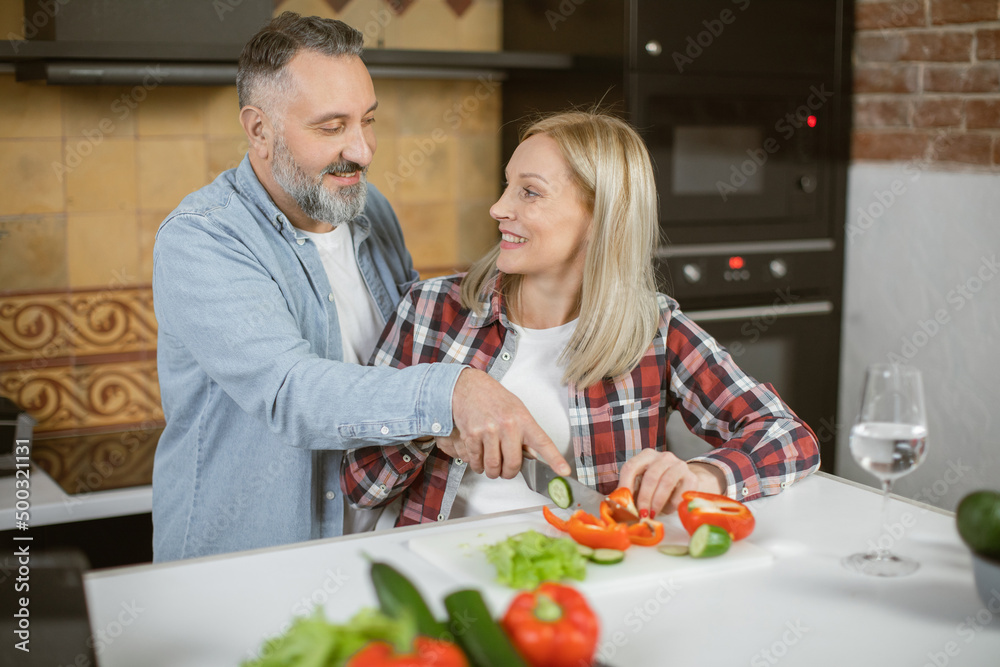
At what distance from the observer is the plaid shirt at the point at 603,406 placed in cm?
145

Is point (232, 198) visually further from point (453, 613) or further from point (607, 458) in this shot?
point (453, 613)

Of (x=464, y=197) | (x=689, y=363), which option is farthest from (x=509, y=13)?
(x=689, y=363)

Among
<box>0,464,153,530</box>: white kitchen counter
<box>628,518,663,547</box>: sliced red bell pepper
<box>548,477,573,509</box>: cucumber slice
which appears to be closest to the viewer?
<box>628,518,663,547</box>: sliced red bell pepper

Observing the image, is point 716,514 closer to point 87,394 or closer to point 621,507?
point 621,507

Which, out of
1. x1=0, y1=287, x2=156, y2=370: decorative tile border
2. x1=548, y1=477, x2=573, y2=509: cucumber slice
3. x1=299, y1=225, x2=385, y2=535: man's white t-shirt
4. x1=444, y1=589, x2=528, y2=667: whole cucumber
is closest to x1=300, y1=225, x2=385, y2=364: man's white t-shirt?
x1=299, y1=225, x2=385, y2=535: man's white t-shirt

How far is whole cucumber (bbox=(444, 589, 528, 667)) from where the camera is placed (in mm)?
710

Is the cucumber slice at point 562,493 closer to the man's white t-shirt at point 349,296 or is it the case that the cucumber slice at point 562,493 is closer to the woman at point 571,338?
the woman at point 571,338

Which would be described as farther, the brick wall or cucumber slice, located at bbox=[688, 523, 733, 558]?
the brick wall

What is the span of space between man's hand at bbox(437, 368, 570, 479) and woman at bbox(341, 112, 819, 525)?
178 mm

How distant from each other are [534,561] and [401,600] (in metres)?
0.26

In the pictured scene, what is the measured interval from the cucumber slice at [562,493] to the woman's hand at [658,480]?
7cm

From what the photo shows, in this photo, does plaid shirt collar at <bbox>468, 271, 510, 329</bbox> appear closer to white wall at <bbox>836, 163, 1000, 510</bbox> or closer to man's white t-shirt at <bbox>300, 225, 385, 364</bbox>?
man's white t-shirt at <bbox>300, 225, 385, 364</bbox>

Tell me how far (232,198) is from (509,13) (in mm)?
1395

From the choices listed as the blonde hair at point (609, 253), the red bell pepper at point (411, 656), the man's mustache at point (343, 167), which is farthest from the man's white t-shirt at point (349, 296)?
the red bell pepper at point (411, 656)
